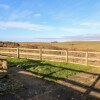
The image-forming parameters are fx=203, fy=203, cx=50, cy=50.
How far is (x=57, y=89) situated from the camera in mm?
9641

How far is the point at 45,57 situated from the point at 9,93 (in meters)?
12.6

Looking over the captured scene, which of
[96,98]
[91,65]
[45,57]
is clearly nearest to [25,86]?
[96,98]

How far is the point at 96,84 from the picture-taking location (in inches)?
431

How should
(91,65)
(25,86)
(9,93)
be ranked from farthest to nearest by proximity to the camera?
(91,65), (25,86), (9,93)

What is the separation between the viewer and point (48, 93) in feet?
29.6

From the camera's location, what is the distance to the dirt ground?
846cm

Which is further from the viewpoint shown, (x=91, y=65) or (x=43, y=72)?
(x=91, y=65)

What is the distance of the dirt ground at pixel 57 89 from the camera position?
27.8 feet

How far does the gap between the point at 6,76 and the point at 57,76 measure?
3.09m

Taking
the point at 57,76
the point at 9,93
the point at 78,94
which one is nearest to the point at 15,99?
the point at 9,93

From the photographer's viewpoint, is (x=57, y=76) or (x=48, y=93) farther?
(x=57, y=76)

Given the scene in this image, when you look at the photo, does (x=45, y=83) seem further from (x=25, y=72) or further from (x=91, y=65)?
(x=91, y=65)

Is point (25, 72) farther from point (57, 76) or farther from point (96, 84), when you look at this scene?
point (96, 84)

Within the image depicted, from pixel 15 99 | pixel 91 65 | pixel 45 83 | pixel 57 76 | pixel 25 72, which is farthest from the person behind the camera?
pixel 91 65
